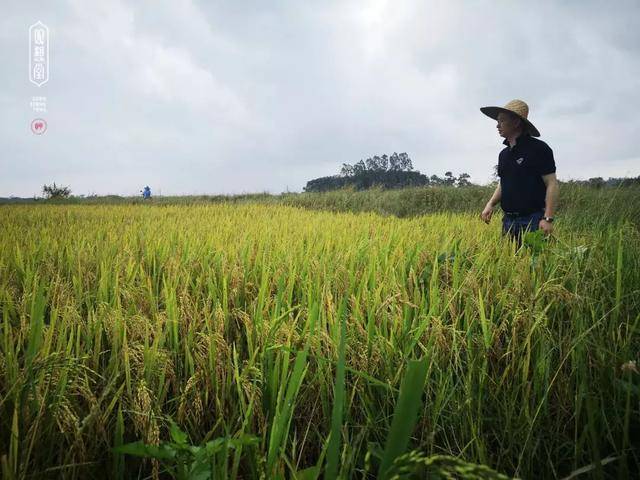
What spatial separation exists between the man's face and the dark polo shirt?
85 mm

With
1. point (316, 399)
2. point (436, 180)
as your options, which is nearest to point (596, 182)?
point (436, 180)

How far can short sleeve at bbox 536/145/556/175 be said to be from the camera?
2.91 m

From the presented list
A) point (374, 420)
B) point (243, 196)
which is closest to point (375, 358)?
point (374, 420)

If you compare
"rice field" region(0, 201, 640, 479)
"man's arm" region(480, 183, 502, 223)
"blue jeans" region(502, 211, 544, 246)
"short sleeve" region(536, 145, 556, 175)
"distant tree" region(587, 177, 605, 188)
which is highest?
"distant tree" region(587, 177, 605, 188)

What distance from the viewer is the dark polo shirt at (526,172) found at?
295cm

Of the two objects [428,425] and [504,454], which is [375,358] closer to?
[428,425]

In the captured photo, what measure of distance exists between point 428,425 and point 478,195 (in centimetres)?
948

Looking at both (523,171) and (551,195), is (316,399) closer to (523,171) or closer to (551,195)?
(551,195)

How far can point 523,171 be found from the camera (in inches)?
120

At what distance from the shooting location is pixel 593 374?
1.14 m

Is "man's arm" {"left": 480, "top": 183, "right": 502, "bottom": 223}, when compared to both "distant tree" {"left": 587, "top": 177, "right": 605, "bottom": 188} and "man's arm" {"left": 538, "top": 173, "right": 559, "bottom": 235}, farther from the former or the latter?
"distant tree" {"left": 587, "top": 177, "right": 605, "bottom": 188}

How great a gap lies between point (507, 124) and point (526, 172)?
1.52 ft

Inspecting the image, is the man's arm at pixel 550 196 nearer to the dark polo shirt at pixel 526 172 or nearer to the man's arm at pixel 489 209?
the dark polo shirt at pixel 526 172

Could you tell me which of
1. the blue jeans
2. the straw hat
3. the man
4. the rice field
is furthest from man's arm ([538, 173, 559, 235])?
the rice field
